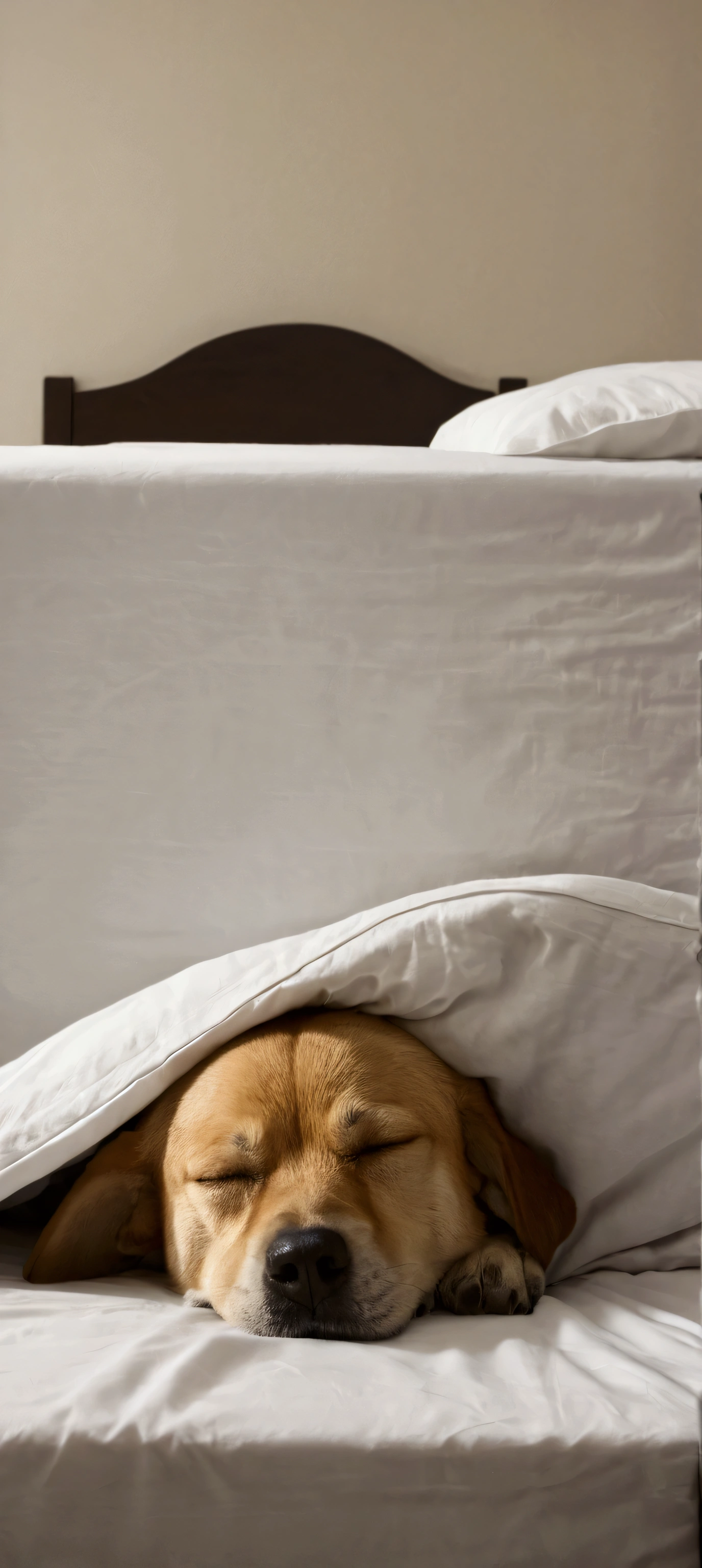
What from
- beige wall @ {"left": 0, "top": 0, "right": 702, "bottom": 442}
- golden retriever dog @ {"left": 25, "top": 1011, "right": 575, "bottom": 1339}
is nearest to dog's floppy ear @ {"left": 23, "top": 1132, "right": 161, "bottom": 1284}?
golden retriever dog @ {"left": 25, "top": 1011, "right": 575, "bottom": 1339}

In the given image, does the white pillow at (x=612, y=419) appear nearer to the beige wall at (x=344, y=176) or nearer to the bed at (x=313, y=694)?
the bed at (x=313, y=694)

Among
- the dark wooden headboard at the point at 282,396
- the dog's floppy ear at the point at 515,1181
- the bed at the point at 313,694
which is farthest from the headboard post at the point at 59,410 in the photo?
the dog's floppy ear at the point at 515,1181

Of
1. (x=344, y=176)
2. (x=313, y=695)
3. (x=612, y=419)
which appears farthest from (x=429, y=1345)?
(x=344, y=176)

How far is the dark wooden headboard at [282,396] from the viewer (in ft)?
9.49

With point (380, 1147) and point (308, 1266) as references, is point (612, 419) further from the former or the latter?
point (308, 1266)

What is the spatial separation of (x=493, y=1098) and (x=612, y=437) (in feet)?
2.40

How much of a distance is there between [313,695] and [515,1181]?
1.72 ft

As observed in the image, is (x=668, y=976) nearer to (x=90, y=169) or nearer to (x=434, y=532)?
(x=434, y=532)

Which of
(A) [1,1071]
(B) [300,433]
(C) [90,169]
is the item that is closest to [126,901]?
(A) [1,1071]

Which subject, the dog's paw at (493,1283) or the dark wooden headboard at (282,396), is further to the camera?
the dark wooden headboard at (282,396)

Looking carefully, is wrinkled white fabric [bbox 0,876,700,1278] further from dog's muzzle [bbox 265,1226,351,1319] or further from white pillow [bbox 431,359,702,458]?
white pillow [bbox 431,359,702,458]

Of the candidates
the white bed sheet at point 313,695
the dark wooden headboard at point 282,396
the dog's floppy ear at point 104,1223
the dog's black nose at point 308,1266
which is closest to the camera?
the dog's black nose at point 308,1266

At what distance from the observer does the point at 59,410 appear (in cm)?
296

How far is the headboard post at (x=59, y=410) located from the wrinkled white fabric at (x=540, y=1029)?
2447mm
